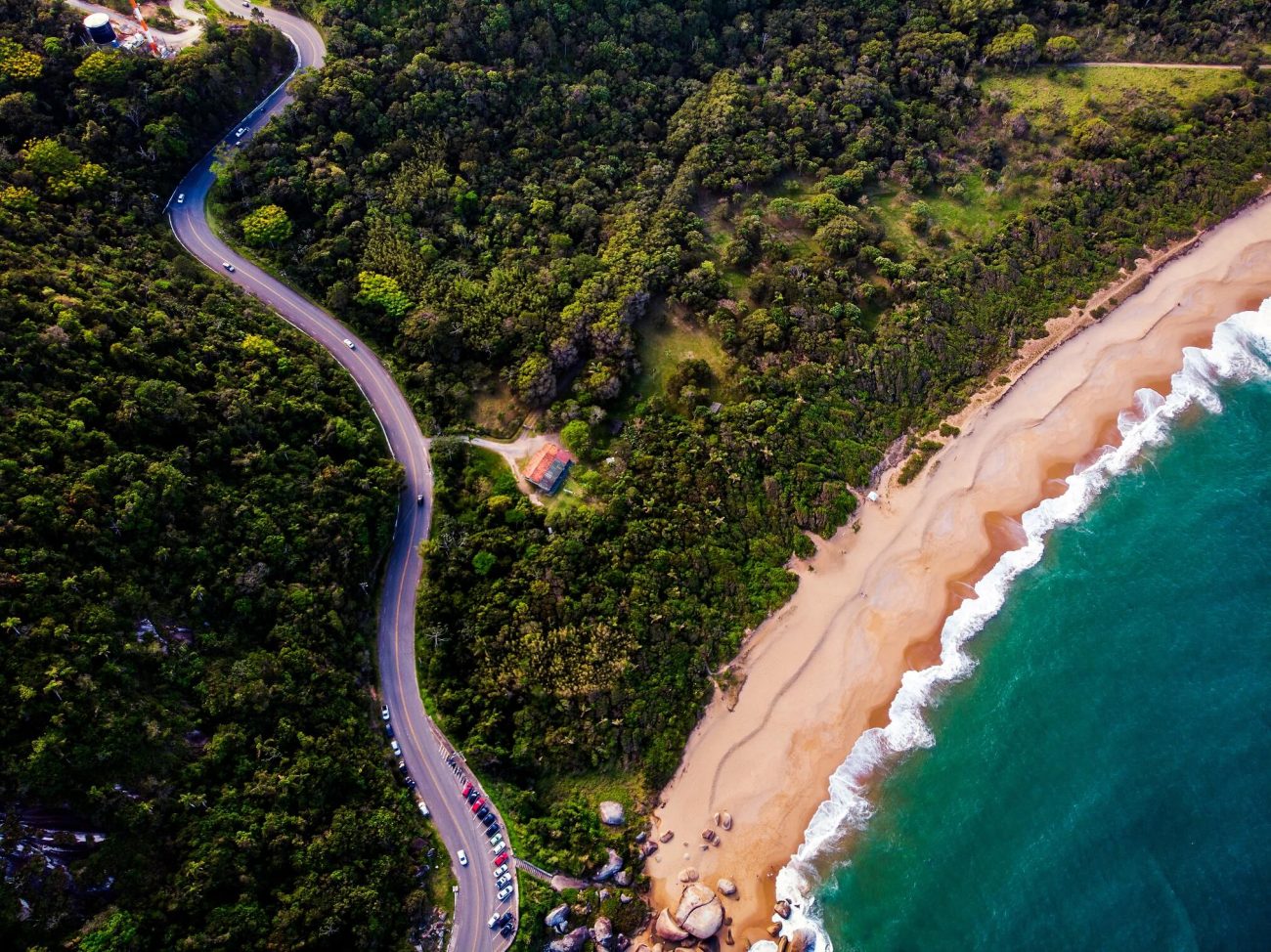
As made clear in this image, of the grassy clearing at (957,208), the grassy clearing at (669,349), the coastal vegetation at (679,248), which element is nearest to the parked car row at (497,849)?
the coastal vegetation at (679,248)

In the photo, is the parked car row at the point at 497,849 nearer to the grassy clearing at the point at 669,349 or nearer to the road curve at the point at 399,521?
the road curve at the point at 399,521

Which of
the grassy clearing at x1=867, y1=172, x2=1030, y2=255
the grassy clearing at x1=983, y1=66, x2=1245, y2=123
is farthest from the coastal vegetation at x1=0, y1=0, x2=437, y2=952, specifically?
the grassy clearing at x1=983, y1=66, x2=1245, y2=123

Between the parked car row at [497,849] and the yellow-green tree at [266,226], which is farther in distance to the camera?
the yellow-green tree at [266,226]

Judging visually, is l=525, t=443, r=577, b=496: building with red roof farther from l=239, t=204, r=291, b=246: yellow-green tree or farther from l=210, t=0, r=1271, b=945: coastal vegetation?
l=239, t=204, r=291, b=246: yellow-green tree

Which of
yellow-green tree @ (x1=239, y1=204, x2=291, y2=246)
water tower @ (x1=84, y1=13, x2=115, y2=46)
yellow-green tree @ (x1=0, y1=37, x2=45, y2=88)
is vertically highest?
water tower @ (x1=84, y1=13, x2=115, y2=46)

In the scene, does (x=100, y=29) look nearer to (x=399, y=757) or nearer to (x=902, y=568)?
(x=399, y=757)

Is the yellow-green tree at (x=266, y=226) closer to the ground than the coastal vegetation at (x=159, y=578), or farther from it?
farther from it

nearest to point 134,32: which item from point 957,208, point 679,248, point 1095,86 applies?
point 679,248
